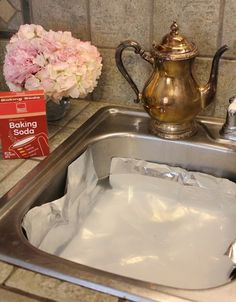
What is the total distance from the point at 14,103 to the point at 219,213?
44 cm

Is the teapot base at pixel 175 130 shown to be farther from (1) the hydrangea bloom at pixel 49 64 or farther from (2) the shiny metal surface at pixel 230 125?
(1) the hydrangea bloom at pixel 49 64

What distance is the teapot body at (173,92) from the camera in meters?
0.81

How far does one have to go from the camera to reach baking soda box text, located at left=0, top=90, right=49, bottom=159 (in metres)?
0.77

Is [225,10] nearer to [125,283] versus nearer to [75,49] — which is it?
[75,49]

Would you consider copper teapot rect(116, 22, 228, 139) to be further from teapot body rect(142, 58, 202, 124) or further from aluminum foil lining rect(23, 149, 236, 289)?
aluminum foil lining rect(23, 149, 236, 289)

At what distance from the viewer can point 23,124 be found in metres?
0.78

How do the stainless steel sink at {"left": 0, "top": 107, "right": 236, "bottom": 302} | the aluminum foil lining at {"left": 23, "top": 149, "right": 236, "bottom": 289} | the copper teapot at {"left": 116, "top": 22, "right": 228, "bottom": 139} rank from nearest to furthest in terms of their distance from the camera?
the stainless steel sink at {"left": 0, "top": 107, "right": 236, "bottom": 302} < the aluminum foil lining at {"left": 23, "top": 149, "right": 236, "bottom": 289} < the copper teapot at {"left": 116, "top": 22, "right": 228, "bottom": 139}

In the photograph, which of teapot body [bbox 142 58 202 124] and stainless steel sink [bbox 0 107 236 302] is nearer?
stainless steel sink [bbox 0 107 236 302]

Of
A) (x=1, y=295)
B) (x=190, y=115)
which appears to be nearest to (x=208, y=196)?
(x=190, y=115)

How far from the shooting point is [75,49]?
0.88 meters

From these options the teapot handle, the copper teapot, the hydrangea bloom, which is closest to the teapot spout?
the copper teapot

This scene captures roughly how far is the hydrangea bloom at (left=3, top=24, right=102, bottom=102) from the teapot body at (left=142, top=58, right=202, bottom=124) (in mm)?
147

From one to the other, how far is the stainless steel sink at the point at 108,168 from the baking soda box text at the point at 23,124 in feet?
0.15

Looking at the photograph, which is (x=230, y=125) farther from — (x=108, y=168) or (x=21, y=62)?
(x=21, y=62)
